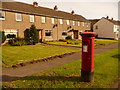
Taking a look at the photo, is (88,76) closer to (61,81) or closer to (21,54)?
(61,81)

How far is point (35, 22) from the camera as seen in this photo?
75.7ft

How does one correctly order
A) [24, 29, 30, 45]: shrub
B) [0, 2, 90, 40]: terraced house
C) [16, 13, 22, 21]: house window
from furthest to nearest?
[24, 29, 30, 45]: shrub → [16, 13, 22, 21]: house window → [0, 2, 90, 40]: terraced house

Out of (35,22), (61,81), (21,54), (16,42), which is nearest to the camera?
(61,81)

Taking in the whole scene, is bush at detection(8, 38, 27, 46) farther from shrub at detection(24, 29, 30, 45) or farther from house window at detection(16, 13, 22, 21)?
house window at detection(16, 13, 22, 21)

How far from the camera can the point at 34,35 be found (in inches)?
811

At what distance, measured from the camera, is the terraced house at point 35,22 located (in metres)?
18.9

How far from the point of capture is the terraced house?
745 inches

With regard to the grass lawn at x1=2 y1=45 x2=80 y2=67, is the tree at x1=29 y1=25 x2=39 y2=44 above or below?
above

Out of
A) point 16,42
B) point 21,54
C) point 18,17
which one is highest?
point 18,17

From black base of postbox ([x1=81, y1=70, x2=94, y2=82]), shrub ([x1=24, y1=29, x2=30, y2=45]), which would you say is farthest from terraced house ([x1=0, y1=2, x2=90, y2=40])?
black base of postbox ([x1=81, y1=70, x2=94, y2=82])

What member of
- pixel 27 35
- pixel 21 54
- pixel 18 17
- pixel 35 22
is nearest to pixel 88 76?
pixel 21 54

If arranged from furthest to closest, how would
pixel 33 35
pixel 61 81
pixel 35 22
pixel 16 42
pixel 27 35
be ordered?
pixel 35 22
pixel 27 35
pixel 33 35
pixel 16 42
pixel 61 81

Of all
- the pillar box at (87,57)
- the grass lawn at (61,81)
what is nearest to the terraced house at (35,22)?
the grass lawn at (61,81)

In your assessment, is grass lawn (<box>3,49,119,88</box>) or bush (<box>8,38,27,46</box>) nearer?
grass lawn (<box>3,49,119,88</box>)
